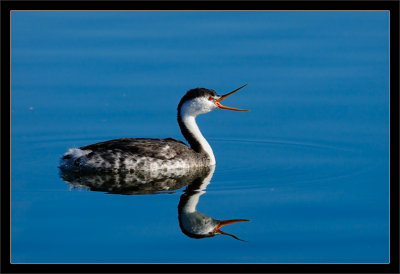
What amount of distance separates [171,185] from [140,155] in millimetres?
780

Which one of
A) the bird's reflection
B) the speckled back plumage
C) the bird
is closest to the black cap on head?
the speckled back plumage

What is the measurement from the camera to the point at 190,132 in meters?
13.5

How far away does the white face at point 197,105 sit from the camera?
13453 millimetres

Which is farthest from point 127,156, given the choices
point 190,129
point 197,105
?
Answer: point 197,105

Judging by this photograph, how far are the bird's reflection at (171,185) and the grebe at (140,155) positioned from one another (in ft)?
0.31

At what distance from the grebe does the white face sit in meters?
0.01

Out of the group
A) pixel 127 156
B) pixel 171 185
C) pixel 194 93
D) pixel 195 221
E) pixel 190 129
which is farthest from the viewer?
pixel 190 129

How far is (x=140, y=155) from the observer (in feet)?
41.8

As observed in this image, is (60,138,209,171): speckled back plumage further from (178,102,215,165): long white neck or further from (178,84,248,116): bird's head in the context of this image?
(178,84,248,116): bird's head

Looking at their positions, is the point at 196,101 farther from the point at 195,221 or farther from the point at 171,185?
the point at 195,221

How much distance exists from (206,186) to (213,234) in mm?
1704

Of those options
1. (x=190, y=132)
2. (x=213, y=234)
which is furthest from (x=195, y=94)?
(x=213, y=234)

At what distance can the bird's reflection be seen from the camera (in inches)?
422

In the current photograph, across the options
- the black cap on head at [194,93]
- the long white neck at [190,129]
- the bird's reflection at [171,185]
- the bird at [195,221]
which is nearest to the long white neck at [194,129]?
the long white neck at [190,129]
